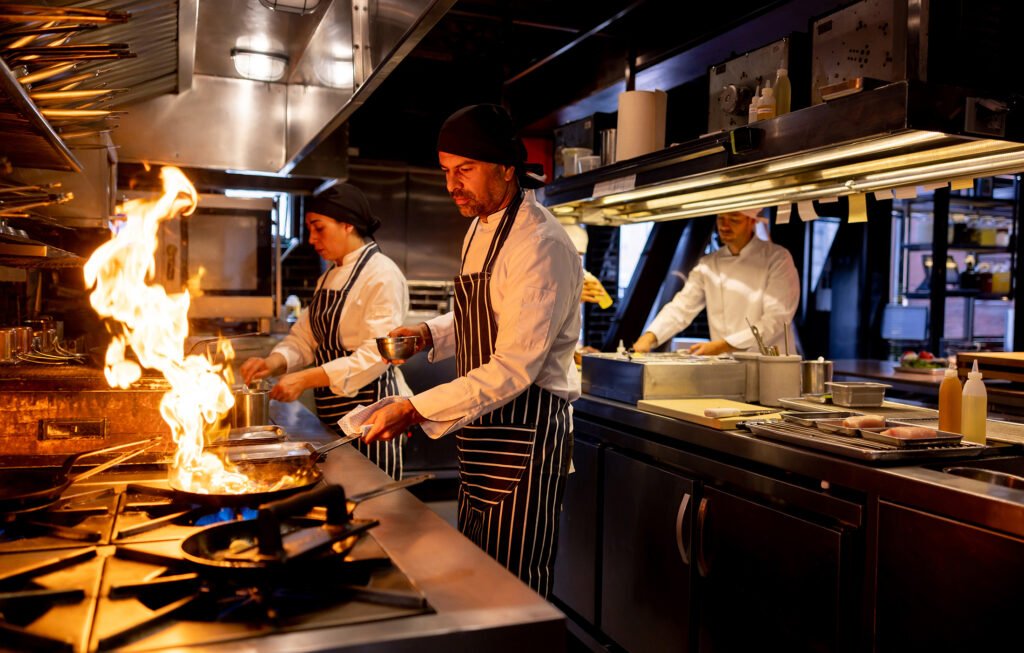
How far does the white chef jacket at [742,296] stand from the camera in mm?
4383

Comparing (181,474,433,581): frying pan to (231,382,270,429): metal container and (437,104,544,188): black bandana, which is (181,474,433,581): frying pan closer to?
(231,382,270,429): metal container

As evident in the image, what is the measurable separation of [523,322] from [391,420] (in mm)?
471

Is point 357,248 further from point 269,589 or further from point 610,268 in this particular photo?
point 610,268

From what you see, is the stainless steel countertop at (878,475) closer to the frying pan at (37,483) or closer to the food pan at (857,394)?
the food pan at (857,394)

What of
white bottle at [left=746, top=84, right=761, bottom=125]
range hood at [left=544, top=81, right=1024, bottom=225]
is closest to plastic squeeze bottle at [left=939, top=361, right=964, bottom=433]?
range hood at [left=544, top=81, right=1024, bottom=225]

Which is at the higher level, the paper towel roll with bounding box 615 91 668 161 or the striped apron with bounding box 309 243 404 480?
the paper towel roll with bounding box 615 91 668 161

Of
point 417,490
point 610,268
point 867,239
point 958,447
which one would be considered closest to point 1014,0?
point 958,447

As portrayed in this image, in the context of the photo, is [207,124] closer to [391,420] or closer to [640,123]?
[640,123]

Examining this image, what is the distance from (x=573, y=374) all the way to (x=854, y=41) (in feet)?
4.79

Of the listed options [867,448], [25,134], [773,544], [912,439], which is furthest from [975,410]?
[25,134]

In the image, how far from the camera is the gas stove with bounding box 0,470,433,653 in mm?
929

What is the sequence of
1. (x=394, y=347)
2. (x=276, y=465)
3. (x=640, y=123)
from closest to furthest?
(x=276, y=465) < (x=394, y=347) < (x=640, y=123)

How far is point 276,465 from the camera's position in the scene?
172 cm

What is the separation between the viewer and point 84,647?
0.88 m
